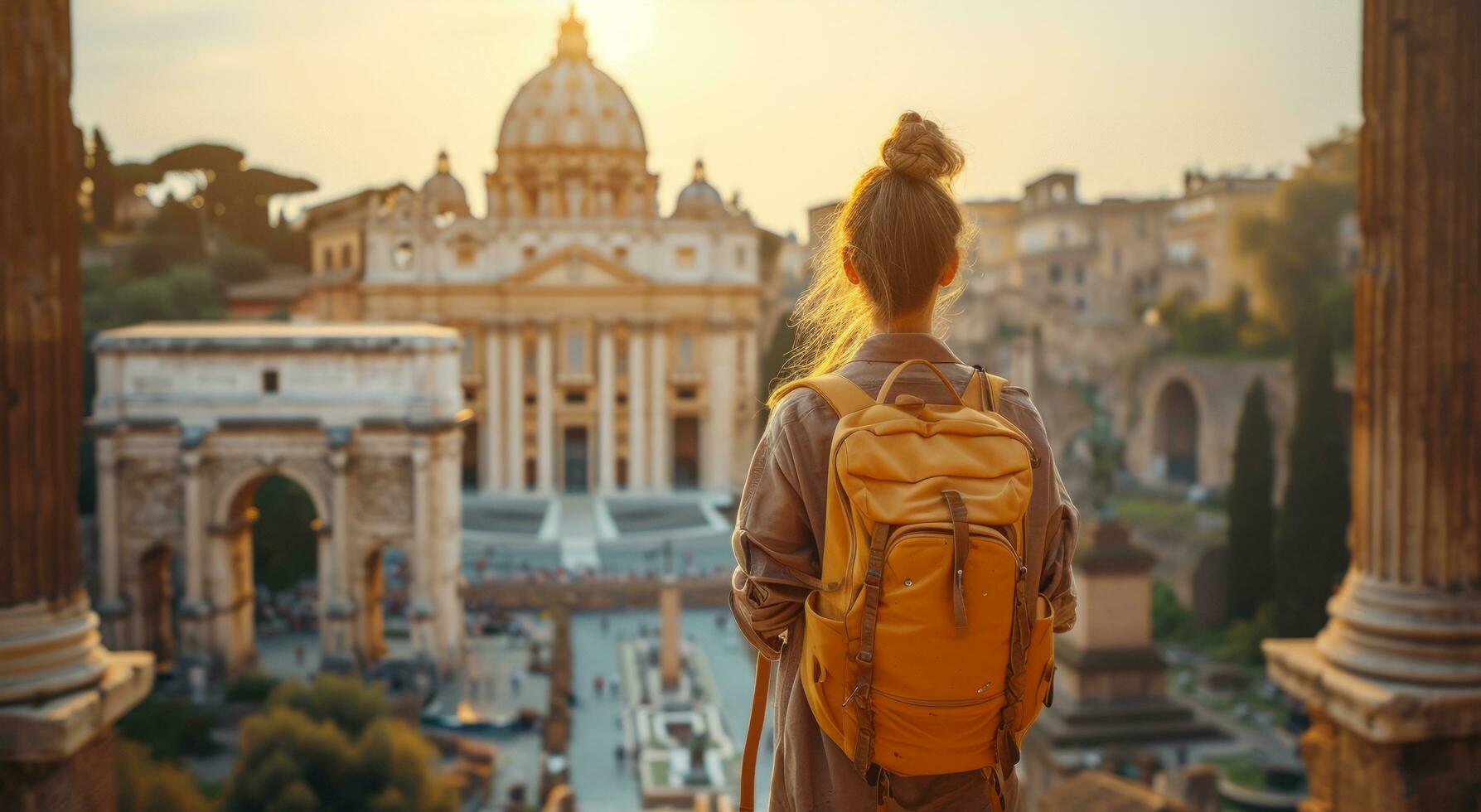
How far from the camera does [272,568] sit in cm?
2527

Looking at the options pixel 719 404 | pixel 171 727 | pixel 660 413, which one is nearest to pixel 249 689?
pixel 171 727

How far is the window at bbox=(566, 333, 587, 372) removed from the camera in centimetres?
4216

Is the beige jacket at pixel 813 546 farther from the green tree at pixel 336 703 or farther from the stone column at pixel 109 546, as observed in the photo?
the stone column at pixel 109 546

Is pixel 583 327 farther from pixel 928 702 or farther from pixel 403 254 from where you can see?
pixel 928 702

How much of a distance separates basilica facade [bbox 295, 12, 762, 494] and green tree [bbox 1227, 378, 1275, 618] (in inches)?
764

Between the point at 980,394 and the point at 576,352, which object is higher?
the point at 576,352

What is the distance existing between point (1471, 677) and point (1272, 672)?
39.9 inches

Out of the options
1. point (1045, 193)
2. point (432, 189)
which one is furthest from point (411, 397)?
point (1045, 193)

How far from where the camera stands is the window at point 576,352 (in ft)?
138

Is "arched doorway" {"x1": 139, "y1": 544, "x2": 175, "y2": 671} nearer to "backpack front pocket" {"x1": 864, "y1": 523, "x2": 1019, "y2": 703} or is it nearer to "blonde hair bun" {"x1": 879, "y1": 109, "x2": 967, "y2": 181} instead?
"blonde hair bun" {"x1": 879, "y1": 109, "x2": 967, "y2": 181}

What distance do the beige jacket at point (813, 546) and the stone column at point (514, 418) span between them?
39.8 meters

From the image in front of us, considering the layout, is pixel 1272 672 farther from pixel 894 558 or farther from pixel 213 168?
pixel 213 168

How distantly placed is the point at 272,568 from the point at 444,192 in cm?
2243

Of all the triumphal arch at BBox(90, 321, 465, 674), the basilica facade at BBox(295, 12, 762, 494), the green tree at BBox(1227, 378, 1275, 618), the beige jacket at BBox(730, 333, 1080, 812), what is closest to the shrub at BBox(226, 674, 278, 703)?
the triumphal arch at BBox(90, 321, 465, 674)
